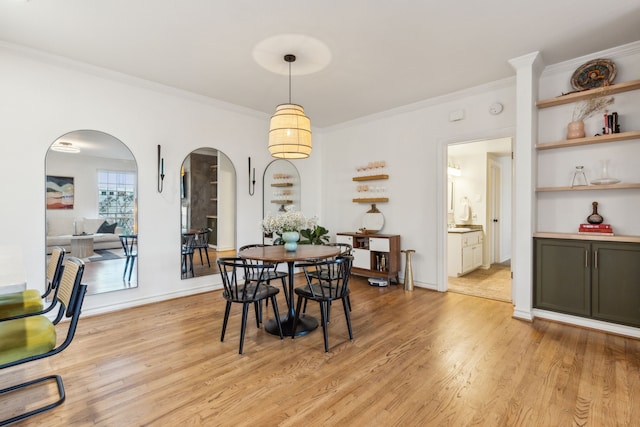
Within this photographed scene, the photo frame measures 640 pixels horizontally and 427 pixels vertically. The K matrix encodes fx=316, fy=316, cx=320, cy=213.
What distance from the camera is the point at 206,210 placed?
→ 14.4ft

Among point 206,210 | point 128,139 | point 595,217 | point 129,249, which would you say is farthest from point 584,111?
point 129,249

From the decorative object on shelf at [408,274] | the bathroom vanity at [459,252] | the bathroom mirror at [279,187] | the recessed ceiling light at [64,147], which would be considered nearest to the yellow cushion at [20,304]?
the recessed ceiling light at [64,147]

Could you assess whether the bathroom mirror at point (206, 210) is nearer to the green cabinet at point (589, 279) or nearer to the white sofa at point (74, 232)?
the white sofa at point (74, 232)

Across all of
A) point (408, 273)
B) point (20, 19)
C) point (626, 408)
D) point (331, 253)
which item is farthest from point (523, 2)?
point (20, 19)

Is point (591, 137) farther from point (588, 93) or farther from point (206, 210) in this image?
point (206, 210)

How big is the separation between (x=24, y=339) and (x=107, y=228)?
2221mm

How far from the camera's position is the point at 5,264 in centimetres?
199

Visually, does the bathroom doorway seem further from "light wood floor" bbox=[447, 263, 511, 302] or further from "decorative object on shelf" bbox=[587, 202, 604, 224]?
"decorative object on shelf" bbox=[587, 202, 604, 224]

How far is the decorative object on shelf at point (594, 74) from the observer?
3.00 m

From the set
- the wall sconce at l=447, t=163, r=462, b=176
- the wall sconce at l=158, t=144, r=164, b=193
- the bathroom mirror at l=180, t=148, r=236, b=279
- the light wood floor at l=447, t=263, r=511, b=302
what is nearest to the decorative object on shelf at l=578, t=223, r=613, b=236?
the light wood floor at l=447, t=263, r=511, b=302

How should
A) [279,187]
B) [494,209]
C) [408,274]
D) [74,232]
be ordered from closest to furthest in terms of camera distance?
[74,232], [408,274], [279,187], [494,209]

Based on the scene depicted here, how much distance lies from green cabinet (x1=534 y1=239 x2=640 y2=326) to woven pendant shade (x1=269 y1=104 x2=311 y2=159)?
262cm

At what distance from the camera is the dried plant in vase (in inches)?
122

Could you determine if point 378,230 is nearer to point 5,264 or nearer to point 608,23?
point 608,23
